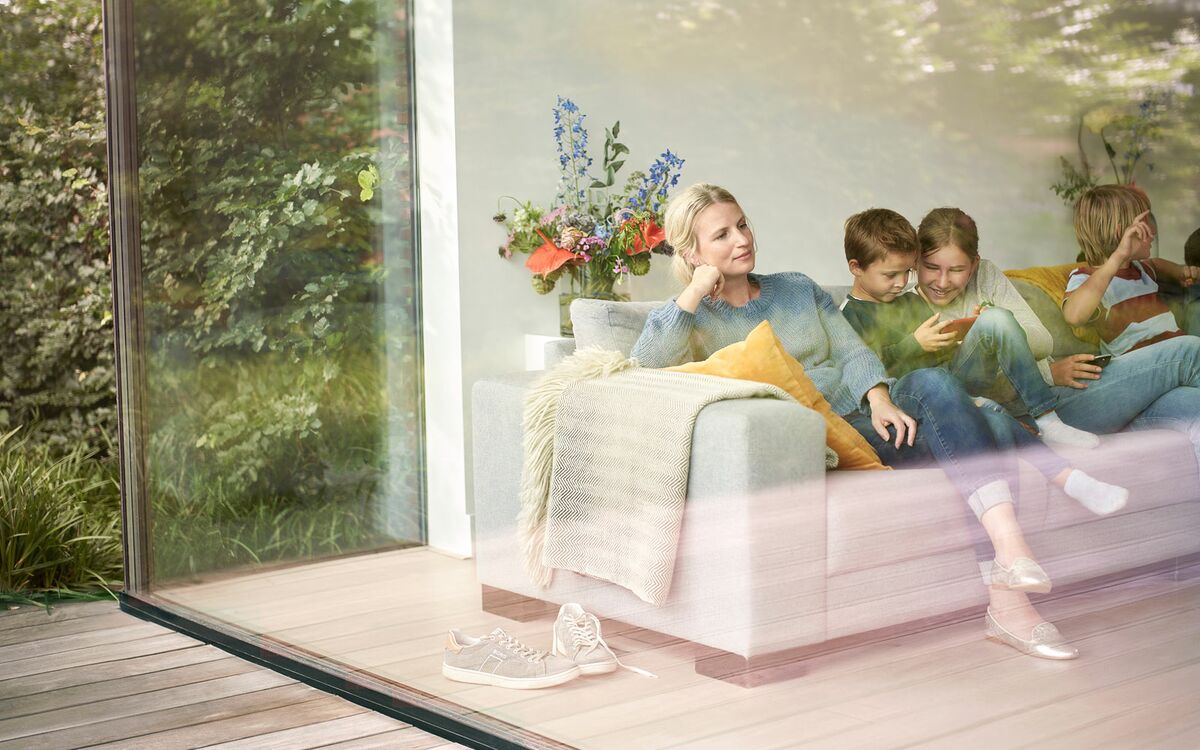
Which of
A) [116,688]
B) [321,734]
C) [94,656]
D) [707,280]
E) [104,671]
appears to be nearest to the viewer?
[707,280]

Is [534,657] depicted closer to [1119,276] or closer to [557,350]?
[557,350]

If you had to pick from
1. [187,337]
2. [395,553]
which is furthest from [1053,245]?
[187,337]

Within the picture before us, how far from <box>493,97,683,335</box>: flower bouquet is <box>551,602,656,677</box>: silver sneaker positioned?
46 centimetres

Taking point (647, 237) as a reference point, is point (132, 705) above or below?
below

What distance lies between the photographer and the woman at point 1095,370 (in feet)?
4.28

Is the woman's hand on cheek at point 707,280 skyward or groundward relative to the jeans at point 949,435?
skyward

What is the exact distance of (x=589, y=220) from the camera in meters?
1.98

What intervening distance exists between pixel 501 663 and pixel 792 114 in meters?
1.14

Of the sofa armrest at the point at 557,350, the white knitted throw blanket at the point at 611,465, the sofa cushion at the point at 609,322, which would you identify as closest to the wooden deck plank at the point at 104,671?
the white knitted throw blanket at the point at 611,465

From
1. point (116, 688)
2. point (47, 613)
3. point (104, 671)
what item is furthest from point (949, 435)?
point (47, 613)

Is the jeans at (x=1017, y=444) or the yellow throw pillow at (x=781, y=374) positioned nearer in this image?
the jeans at (x=1017, y=444)

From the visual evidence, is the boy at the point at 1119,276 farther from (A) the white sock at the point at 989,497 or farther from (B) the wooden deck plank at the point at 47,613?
(B) the wooden deck plank at the point at 47,613

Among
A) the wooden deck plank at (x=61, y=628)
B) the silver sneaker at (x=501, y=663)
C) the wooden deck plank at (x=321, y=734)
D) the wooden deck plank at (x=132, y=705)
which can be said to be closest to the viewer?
the silver sneaker at (x=501, y=663)

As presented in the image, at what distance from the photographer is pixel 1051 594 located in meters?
1.45
